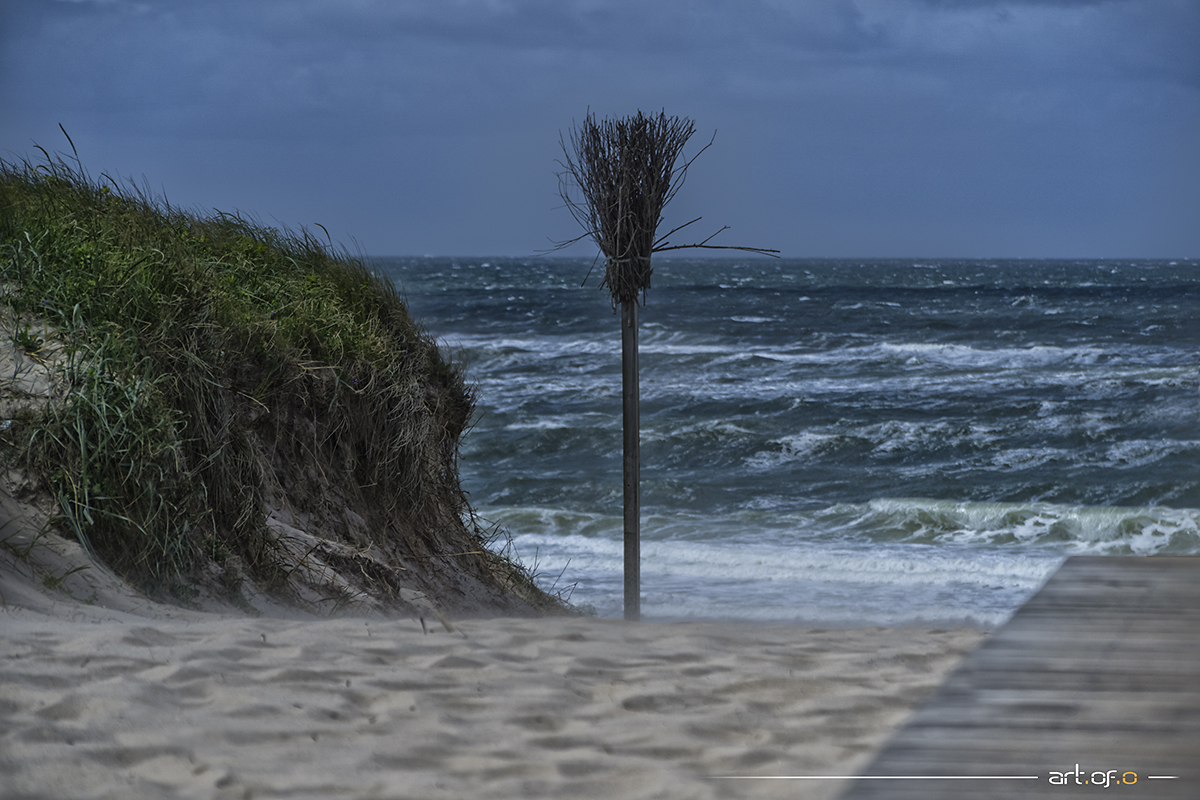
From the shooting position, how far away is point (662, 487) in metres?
12.7

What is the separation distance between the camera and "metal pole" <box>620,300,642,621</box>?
4973 millimetres

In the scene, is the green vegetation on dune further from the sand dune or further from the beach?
the sand dune

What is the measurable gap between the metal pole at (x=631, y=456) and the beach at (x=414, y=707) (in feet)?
6.14

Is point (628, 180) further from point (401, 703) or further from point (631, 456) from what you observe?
point (401, 703)

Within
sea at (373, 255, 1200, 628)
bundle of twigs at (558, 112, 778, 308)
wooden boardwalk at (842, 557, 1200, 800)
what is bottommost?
sea at (373, 255, 1200, 628)

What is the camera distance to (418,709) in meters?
2.30

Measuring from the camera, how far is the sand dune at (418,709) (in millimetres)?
1872

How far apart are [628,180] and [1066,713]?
373cm

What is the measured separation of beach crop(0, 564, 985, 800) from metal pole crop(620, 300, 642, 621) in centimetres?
187

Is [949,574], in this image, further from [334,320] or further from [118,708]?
[118,708]

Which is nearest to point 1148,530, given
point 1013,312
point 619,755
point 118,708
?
point 619,755

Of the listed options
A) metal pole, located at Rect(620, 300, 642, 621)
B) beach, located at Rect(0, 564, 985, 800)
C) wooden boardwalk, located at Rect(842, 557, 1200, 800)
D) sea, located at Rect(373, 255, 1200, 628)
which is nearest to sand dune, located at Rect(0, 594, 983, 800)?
beach, located at Rect(0, 564, 985, 800)

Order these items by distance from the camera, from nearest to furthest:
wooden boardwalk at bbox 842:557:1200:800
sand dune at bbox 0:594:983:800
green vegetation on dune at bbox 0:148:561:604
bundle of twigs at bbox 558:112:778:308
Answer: wooden boardwalk at bbox 842:557:1200:800 → sand dune at bbox 0:594:983:800 → green vegetation on dune at bbox 0:148:561:604 → bundle of twigs at bbox 558:112:778:308

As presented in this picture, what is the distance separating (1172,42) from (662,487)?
1917 cm
